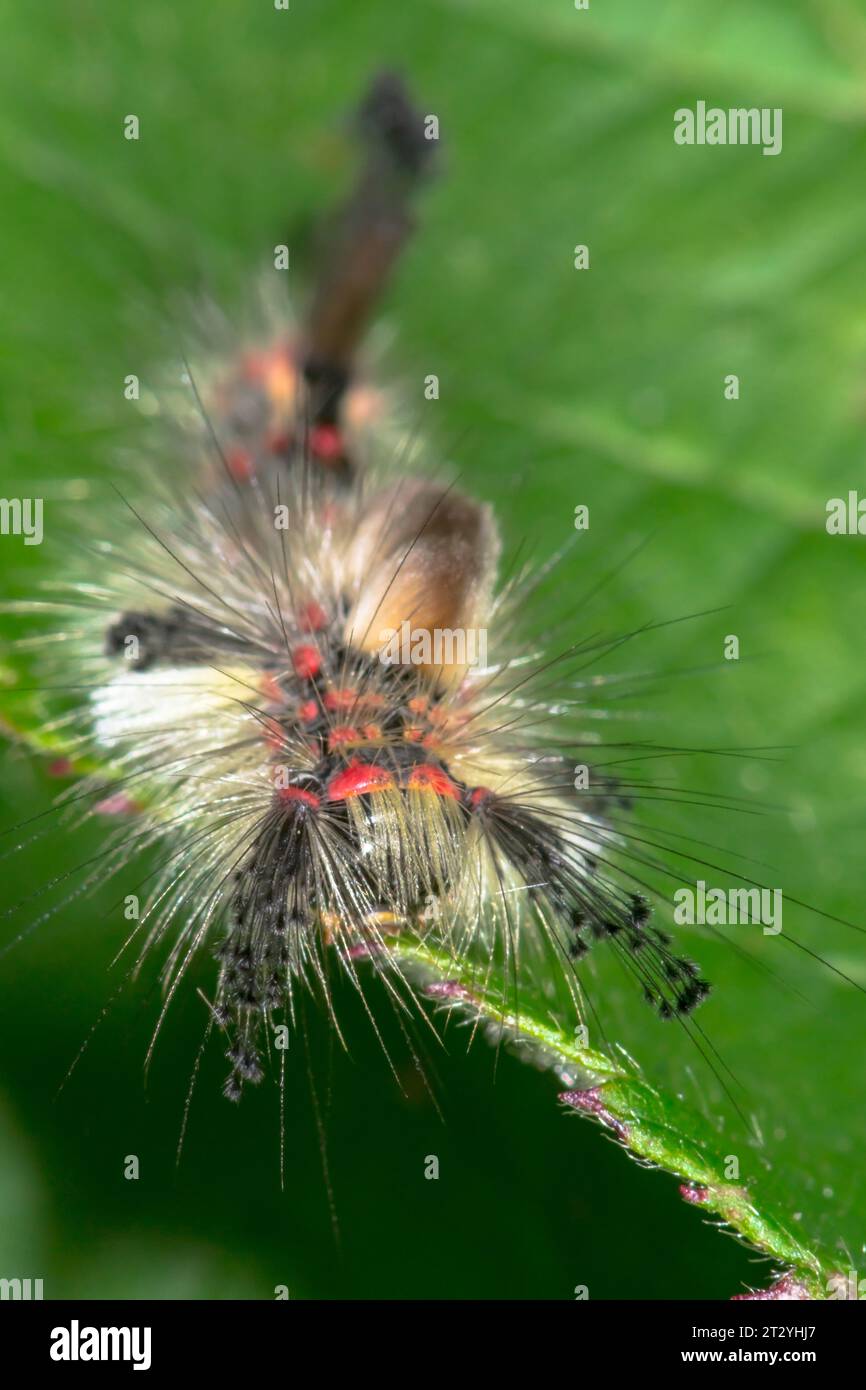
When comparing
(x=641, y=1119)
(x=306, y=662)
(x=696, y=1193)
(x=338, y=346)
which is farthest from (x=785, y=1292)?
(x=338, y=346)

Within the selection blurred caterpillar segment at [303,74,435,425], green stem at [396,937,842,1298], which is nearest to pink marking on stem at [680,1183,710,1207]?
green stem at [396,937,842,1298]

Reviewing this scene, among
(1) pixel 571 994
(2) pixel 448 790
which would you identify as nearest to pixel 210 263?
(2) pixel 448 790

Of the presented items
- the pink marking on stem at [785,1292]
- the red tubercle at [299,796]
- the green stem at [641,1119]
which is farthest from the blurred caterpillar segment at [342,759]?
the pink marking on stem at [785,1292]

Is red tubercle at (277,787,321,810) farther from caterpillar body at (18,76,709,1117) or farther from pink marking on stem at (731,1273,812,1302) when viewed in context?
pink marking on stem at (731,1273,812,1302)

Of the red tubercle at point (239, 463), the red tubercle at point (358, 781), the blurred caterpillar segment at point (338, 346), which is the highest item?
the blurred caterpillar segment at point (338, 346)

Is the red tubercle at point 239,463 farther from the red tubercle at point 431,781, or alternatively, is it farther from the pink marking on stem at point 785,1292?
the pink marking on stem at point 785,1292

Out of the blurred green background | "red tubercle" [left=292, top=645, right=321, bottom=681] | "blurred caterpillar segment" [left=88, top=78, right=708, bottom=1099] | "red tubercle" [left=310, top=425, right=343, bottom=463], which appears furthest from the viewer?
"red tubercle" [left=310, top=425, right=343, bottom=463]

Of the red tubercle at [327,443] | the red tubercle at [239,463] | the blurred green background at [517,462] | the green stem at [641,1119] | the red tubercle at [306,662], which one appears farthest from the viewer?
the red tubercle at [327,443]
